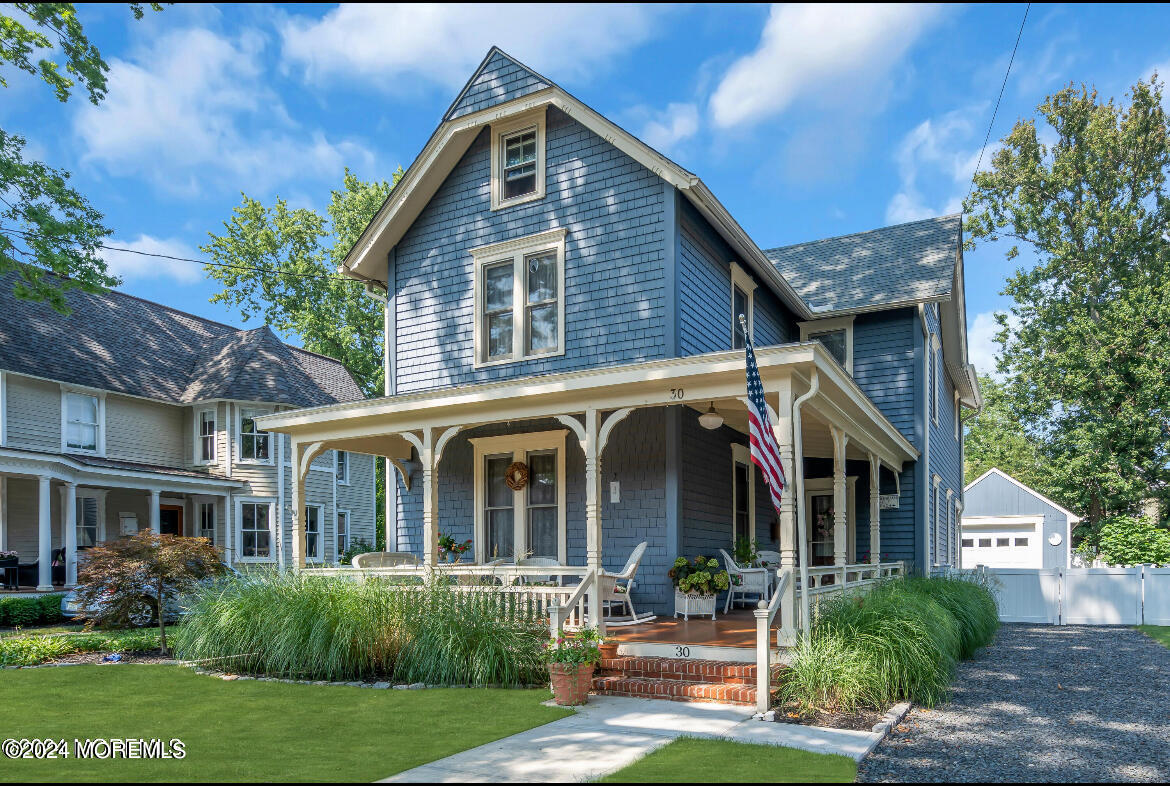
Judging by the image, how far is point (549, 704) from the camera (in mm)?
7812

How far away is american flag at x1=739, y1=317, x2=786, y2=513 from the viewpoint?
7930 millimetres

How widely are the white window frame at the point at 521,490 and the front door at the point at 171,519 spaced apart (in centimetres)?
1490

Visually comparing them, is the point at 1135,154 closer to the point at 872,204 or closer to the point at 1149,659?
the point at 872,204

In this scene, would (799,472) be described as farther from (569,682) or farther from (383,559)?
(383,559)

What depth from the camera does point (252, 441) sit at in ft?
79.3

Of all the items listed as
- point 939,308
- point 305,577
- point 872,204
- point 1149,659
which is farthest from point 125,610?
point 872,204

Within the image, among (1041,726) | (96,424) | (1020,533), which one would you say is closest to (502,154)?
(1041,726)

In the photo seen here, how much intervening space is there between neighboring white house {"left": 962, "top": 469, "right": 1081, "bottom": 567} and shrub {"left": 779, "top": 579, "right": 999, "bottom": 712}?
23.8m

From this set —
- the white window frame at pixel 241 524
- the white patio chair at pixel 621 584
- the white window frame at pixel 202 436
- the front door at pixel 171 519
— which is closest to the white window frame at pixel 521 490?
the white patio chair at pixel 621 584

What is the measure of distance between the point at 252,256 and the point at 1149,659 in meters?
31.5

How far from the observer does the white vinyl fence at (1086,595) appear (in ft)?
59.8

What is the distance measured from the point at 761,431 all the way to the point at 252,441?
64.4 feet

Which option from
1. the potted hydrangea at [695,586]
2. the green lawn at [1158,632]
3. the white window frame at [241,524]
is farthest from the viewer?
the white window frame at [241,524]

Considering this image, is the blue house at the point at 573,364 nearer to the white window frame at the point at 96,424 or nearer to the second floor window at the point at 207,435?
the white window frame at the point at 96,424
